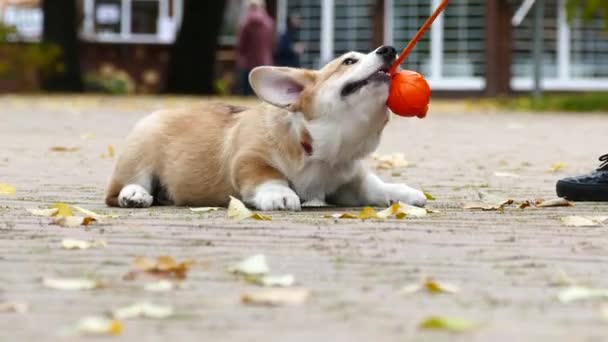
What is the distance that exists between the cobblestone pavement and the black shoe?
15 centimetres

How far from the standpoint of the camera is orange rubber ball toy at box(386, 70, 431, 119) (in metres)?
5.84

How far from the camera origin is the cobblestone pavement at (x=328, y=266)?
335cm

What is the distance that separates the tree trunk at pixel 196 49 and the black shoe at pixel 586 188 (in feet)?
78.6

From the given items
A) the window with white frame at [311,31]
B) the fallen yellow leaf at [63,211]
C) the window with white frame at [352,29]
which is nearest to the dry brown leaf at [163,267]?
the fallen yellow leaf at [63,211]

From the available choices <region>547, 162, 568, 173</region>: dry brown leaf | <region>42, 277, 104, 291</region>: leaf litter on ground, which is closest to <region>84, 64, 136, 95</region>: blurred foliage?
<region>547, 162, 568, 173</region>: dry brown leaf

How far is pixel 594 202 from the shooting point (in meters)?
6.64

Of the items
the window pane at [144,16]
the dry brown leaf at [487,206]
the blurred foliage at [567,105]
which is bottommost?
the blurred foliage at [567,105]

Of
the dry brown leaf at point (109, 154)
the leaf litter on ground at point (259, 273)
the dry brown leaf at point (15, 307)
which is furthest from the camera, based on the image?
the dry brown leaf at point (109, 154)

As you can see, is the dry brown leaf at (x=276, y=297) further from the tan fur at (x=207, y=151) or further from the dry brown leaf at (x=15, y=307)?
the tan fur at (x=207, y=151)

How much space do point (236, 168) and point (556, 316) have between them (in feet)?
9.29

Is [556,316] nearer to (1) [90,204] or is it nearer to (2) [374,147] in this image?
(2) [374,147]

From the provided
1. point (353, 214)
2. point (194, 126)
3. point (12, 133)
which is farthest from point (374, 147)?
point (12, 133)

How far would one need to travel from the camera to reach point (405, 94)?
5848 mm

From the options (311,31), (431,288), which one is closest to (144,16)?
(311,31)
